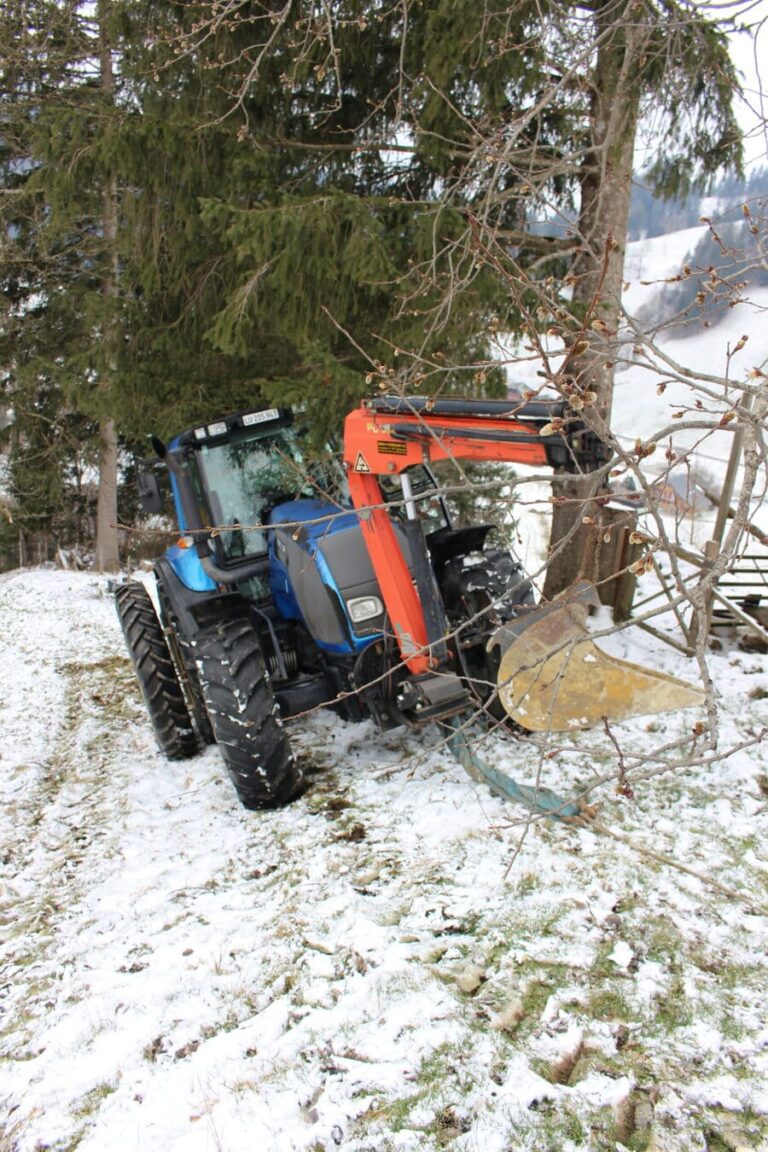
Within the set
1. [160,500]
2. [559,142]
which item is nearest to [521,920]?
[160,500]

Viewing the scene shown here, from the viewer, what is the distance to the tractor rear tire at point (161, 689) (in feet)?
18.9

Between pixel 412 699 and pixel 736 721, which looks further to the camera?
pixel 736 721

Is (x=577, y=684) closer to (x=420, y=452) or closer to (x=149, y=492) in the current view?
(x=420, y=452)

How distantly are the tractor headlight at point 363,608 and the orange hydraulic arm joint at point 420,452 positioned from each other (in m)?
0.14

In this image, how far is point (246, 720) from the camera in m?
4.46

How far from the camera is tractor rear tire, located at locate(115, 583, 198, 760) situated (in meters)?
5.77

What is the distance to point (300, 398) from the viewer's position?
274 inches

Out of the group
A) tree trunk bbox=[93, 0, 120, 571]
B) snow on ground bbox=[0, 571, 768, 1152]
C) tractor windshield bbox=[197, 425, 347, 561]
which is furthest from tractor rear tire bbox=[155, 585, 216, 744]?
tree trunk bbox=[93, 0, 120, 571]

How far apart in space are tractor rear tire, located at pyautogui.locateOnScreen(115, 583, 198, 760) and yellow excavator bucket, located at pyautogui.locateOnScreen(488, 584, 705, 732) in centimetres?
290

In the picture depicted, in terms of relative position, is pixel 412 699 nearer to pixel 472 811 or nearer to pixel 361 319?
pixel 472 811

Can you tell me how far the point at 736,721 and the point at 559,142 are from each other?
5524 millimetres

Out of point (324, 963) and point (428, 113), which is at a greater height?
point (428, 113)

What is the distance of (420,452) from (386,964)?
2517mm

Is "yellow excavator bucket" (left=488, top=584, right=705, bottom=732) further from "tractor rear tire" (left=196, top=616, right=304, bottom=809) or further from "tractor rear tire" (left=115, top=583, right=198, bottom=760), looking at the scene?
"tractor rear tire" (left=115, top=583, right=198, bottom=760)
